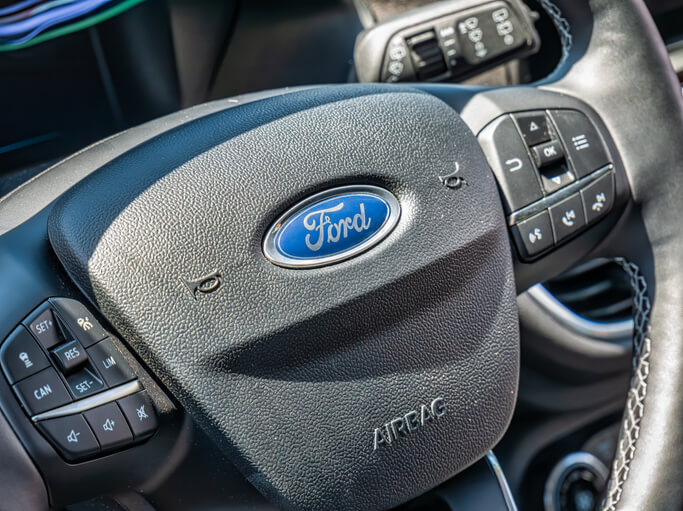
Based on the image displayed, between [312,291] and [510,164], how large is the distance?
299mm

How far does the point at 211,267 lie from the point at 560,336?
26.5 inches

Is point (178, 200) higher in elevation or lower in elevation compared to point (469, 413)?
higher

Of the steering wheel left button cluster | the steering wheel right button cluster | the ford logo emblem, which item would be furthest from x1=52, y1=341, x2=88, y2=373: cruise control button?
the steering wheel right button cluster

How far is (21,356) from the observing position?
640mm

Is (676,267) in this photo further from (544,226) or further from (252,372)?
(252,372)

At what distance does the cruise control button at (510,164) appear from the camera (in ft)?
2.82

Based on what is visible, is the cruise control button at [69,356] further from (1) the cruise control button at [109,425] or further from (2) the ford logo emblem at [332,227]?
(2) the ford logo emblem at [332,227]

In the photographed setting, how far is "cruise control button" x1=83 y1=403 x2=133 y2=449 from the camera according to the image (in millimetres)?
654

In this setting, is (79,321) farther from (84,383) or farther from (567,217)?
(567,217)

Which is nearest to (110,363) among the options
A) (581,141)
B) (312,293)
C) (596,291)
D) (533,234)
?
(312,293)

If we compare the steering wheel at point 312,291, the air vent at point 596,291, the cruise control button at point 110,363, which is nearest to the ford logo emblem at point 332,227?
the steering wheel at point 312,291

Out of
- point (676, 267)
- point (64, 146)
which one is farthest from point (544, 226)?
point (64, 146)

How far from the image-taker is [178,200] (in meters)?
0.71

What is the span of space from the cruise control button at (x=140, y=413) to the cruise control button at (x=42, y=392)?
5 centimetres
